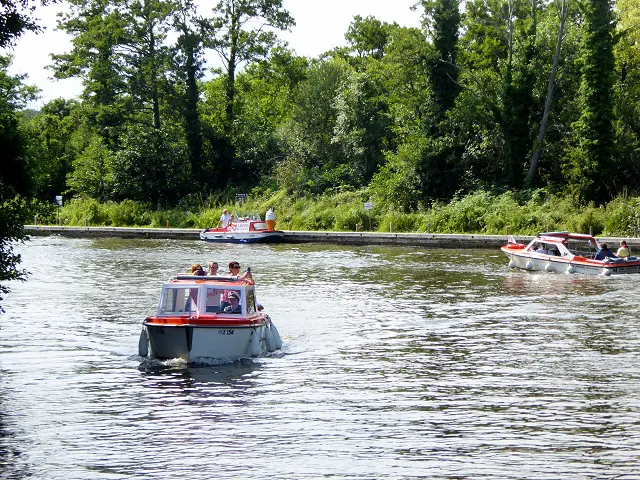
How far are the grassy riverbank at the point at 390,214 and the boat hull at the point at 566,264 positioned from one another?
35.7 ft

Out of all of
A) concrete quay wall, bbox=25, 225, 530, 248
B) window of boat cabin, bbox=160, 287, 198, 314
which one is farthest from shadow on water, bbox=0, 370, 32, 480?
concrete quay wall, bbox=25, 225, 530, 248

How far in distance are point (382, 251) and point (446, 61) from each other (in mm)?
17962

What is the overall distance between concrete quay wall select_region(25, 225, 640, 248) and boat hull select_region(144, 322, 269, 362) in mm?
33835

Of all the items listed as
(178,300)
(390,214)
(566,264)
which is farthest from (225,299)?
A: (390,214)

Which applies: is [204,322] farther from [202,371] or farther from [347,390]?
[347,390]

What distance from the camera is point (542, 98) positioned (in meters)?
67.2

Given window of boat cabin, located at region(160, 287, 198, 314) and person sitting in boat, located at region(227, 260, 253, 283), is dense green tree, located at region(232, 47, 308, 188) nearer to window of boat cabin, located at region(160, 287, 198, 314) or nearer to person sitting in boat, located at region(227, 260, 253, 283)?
person sitting in boat, located at region(227, 260, 253, 283)

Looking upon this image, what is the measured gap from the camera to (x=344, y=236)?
209 feet

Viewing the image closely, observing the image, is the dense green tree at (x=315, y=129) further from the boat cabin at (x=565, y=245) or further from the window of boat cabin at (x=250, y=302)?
the window of boat cabin at (x=250, y=302)

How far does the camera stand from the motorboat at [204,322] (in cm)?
2312

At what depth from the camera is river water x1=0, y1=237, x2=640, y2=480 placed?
52.0 feet

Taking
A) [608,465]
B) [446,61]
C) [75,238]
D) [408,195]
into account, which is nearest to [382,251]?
[408,195]

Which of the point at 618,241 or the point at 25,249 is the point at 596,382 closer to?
the point at 618,241

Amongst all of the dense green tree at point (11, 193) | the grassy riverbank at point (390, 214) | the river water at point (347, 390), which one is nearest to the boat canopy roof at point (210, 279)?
the river water at point (347, 390)
